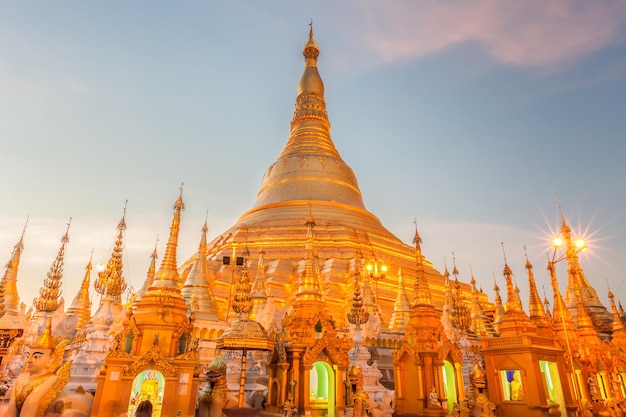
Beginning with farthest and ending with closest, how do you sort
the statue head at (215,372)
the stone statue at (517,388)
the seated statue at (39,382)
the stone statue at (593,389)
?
the stone statue at (593,389), the stone statue at (517,388), the statue head at (215,372), the seated statue at (39,382)

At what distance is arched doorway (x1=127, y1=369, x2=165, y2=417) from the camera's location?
895 cm

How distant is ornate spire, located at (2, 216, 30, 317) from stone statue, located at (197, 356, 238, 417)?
18.0m

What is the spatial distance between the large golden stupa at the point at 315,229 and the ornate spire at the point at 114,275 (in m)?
5.50

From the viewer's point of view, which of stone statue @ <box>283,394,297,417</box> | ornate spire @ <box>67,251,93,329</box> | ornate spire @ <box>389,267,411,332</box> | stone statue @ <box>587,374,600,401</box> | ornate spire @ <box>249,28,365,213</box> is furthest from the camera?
ornate spire @ <box>249,28,365,213</box>

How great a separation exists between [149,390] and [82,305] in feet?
53.1

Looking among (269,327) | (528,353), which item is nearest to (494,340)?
(528,353)

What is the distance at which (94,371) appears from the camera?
13359 millimetres

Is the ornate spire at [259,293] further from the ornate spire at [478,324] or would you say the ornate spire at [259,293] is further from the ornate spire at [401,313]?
the ornate spire at [478,324]

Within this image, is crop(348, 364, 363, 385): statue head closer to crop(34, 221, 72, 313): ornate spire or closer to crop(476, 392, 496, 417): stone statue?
crop(476, 392, 496, 417): stone statue

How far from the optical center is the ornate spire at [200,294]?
18562 millimetres

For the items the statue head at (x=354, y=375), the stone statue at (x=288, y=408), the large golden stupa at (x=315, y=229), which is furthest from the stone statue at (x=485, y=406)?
the large golden stupa at (x=315, y=229)

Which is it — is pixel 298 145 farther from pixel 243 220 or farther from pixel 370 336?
pixel 370 336

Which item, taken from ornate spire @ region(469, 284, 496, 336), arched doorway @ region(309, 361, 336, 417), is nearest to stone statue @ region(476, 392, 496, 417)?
arched doorway @ region(309, 361, 336, 417)

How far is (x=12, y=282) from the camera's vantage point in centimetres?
2353
